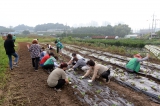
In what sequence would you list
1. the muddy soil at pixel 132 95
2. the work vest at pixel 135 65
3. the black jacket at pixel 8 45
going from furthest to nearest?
the work vest at pixel 135 65, the black jacket at pixel 8 45, the muddy soil at pixel 132 95

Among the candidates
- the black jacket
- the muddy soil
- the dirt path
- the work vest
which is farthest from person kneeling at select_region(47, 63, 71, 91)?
the work vest

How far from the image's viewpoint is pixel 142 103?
5109 millimetres

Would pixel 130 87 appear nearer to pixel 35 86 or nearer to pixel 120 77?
pixel 120 77

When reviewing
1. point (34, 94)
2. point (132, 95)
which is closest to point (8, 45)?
point (34, 94)

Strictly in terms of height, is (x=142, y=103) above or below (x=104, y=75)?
below

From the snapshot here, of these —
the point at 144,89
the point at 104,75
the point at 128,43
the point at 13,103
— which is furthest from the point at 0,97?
the point at 128,43

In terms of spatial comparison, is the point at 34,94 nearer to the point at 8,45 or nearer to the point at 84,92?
the point at 84,92

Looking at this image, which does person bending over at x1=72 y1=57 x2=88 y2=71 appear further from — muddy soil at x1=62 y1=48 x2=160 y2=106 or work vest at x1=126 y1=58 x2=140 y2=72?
work vest at x1=126 y1=58 x2=140 y2=72

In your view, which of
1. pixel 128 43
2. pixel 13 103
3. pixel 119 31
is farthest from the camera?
pixel 119 31

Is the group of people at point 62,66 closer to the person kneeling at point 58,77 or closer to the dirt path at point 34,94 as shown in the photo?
the person kneeling at point 58,77

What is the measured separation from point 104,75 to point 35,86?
282 centimetres

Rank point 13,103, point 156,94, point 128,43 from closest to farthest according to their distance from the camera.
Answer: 1. point 13,103
2. point 156,94
3. point 128,43

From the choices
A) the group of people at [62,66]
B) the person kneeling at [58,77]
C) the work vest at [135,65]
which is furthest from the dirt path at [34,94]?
the work vest at [135,65]

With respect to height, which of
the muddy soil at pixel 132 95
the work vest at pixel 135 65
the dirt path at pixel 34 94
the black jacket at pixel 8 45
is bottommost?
the muddy soil at pixel 132 95
